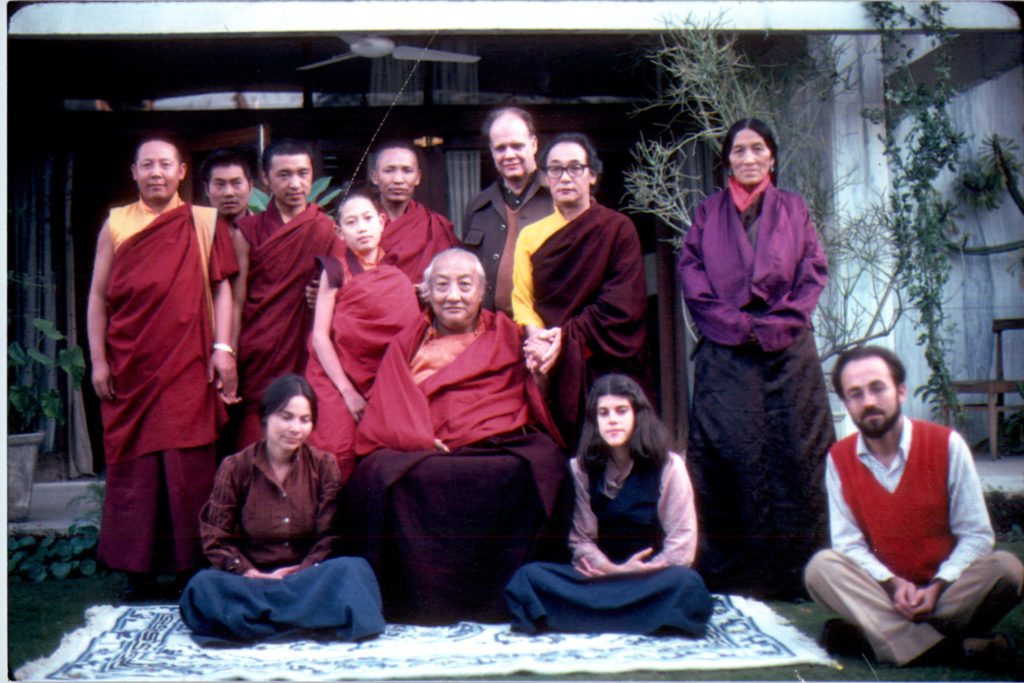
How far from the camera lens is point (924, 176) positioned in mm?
4402

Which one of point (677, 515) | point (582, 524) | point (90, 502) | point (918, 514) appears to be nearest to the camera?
point (918, 514)

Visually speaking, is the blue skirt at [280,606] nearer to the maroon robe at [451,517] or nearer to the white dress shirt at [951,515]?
the maroon robe at [451,517]

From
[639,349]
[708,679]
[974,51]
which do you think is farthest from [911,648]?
[974,51]

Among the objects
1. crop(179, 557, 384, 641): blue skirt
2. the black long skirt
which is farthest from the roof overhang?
crop(179, 557, 384, 641): blue skirt

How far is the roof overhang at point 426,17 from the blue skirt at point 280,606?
245 centimetres

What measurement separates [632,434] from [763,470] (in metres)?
0.61

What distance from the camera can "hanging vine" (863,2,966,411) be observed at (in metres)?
4.31

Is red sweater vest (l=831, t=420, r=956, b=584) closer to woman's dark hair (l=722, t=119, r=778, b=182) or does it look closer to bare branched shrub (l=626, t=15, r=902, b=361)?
woman's dark hair (l=722, t=119, r=778, b=182)

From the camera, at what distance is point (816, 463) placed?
3.75m

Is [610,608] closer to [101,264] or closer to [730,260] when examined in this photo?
[730,260]

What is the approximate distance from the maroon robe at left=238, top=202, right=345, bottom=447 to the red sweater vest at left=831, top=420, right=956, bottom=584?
92.5 inches

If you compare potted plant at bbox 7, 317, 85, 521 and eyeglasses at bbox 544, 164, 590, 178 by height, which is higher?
eyeglasses at bbox 544, 164, 590, 178

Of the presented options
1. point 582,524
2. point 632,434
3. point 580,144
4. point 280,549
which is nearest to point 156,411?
point 280,549

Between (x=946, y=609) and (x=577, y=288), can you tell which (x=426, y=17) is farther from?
(x=946, y=609)
